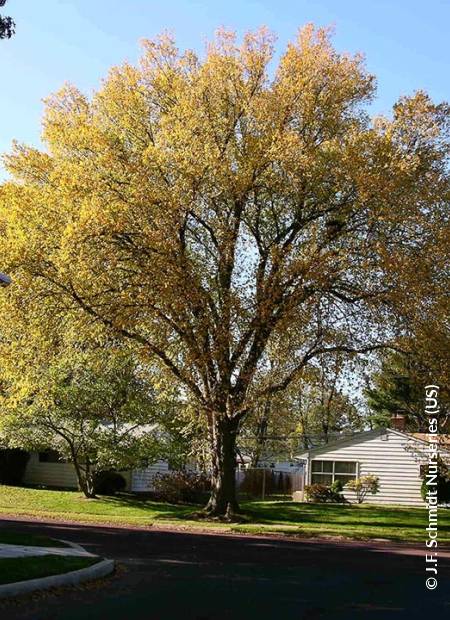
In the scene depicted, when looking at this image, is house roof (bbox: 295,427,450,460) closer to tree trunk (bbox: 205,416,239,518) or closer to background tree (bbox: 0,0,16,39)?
tree trunk (bbox: 205,416,239,518)

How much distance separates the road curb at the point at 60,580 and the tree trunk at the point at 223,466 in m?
14.5

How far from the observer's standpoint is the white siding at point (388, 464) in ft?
130

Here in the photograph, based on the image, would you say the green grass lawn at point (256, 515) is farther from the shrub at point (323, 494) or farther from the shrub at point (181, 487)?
the shrub at point (323, 494)

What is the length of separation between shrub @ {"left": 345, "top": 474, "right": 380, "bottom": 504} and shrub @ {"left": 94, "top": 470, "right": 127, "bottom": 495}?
39.0 ft

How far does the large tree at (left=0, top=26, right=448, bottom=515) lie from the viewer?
2325cm

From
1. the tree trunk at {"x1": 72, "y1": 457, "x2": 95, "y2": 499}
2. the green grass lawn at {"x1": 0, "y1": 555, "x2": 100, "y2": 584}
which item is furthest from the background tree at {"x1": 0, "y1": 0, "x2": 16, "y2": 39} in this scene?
the tree trunk at {"x1": 72, "y1": 457, "x2": 95, "y2": 499}

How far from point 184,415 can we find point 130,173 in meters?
11.6

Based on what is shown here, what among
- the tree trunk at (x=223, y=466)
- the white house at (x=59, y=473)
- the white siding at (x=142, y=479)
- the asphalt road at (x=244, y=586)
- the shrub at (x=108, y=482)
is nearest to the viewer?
the asphalt road at (x=244, y=586)

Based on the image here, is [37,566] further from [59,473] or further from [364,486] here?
[59,473]

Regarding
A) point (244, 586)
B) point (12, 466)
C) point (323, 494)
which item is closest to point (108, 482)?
point (12, 466)

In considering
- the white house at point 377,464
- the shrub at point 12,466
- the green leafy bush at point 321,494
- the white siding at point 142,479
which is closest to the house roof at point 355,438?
the white house at point 377,464

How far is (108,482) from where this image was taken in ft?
118

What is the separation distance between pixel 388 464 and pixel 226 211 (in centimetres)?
2025

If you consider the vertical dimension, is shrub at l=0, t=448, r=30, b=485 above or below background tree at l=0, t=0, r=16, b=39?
below
